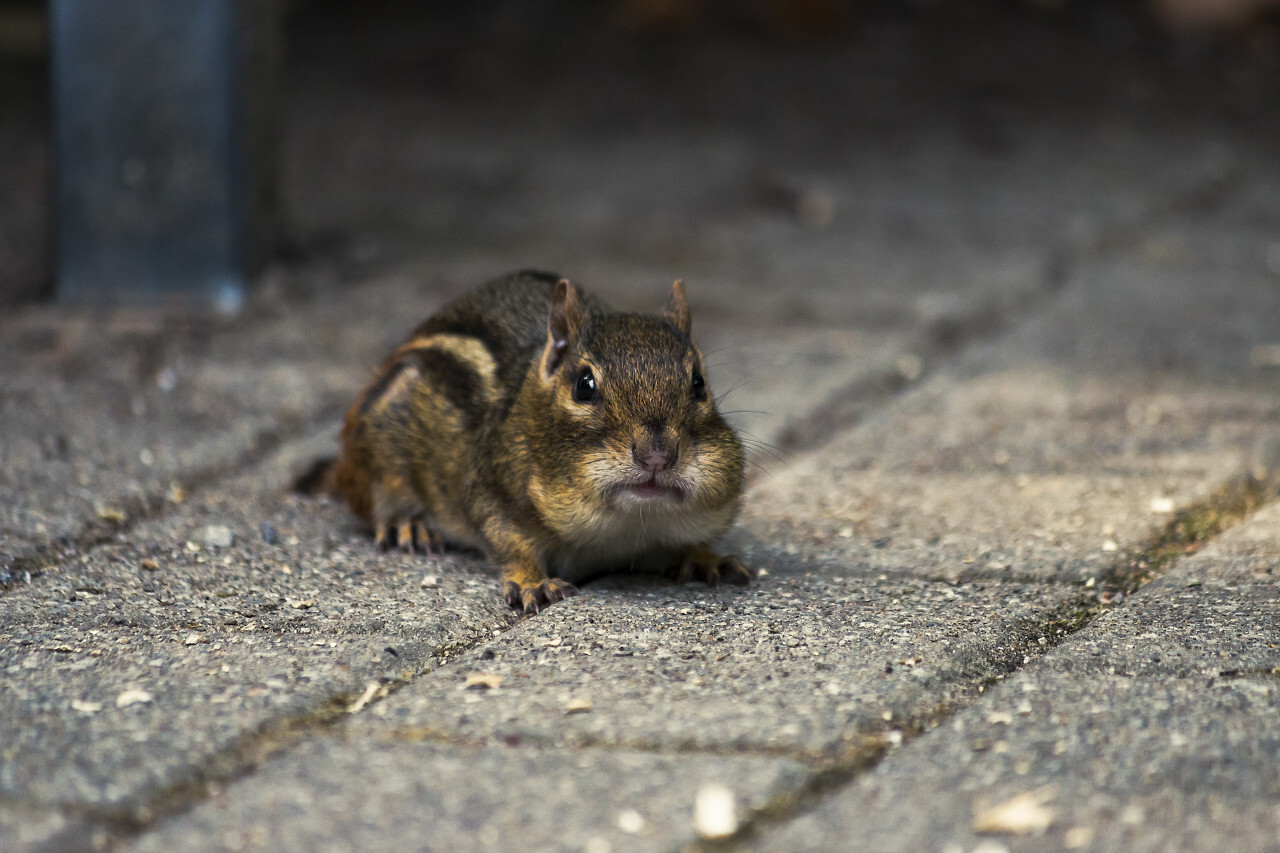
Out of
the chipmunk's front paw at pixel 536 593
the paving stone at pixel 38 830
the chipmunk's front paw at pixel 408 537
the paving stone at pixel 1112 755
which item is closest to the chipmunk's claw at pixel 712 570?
the chipmunk's front paw at pixel 536 593

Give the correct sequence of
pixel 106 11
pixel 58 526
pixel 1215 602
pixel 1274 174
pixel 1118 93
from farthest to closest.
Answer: pixel 1118 93 → pixel 1274 174 → pixel 106 11 → pixel 58 526 → pixel 1215 602

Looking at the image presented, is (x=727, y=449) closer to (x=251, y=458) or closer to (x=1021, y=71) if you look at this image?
(x=251, y=458)

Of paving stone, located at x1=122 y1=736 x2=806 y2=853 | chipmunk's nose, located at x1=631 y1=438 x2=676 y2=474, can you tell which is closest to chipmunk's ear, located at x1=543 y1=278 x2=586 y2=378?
chipmunk's nose, located at x1=631 y1=438 x2=676 y2=474

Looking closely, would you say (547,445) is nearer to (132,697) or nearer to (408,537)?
(408,537)

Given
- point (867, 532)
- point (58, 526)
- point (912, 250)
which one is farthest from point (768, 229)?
point (58, 526)

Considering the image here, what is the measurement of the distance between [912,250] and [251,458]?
151 inches

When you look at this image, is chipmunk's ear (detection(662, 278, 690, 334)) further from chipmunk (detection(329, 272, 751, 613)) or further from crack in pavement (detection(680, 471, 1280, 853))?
Answer: crack in pavement (detection(680, 471, 1280, 853))

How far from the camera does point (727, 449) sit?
346 cm

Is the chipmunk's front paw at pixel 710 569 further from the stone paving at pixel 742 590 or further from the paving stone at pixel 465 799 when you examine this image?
the paving stone at pixel 465 799

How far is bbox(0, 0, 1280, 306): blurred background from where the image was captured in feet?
22.4

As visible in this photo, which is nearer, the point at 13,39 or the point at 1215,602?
the point at 1215,602

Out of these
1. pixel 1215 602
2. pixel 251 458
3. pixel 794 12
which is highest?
pixel 794 12

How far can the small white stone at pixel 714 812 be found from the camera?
7.55ft

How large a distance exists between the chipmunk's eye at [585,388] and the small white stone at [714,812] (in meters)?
1.16
